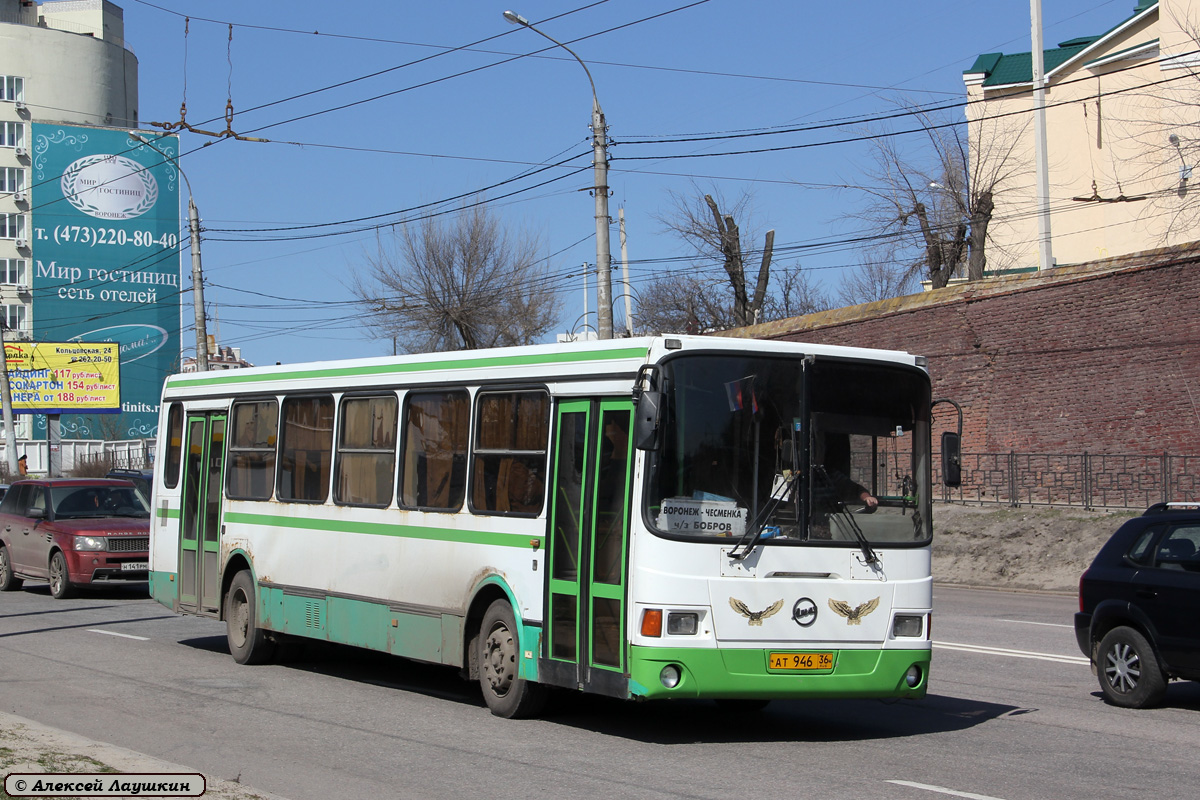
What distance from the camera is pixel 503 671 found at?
1020 centimetres

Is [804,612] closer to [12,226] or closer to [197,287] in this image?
[197,287]

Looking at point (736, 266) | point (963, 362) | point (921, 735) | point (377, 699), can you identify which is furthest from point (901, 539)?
point (736, 266)

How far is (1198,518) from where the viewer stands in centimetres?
1084

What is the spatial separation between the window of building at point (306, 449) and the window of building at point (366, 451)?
25 centimetres

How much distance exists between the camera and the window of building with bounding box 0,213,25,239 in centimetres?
8675

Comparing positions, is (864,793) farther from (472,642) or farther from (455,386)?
(455,386)

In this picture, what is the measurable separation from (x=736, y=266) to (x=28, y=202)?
55647mm

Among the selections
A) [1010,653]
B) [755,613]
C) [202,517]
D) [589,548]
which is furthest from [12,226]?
[755,613]

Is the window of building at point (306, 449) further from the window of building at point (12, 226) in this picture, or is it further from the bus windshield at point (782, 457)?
the window of building at point (12, 226)

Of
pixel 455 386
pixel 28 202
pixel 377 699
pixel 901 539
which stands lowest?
pixel 377 699

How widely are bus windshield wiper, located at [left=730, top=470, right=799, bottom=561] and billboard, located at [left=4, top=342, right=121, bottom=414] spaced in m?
57.4

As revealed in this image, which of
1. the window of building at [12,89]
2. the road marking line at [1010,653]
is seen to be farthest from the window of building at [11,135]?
the road marking line at [1010,653]

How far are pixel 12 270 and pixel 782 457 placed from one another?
86.4 m

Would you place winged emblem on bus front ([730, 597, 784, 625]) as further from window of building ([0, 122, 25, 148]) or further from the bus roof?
window of building ([0, 122, 25, 148])
